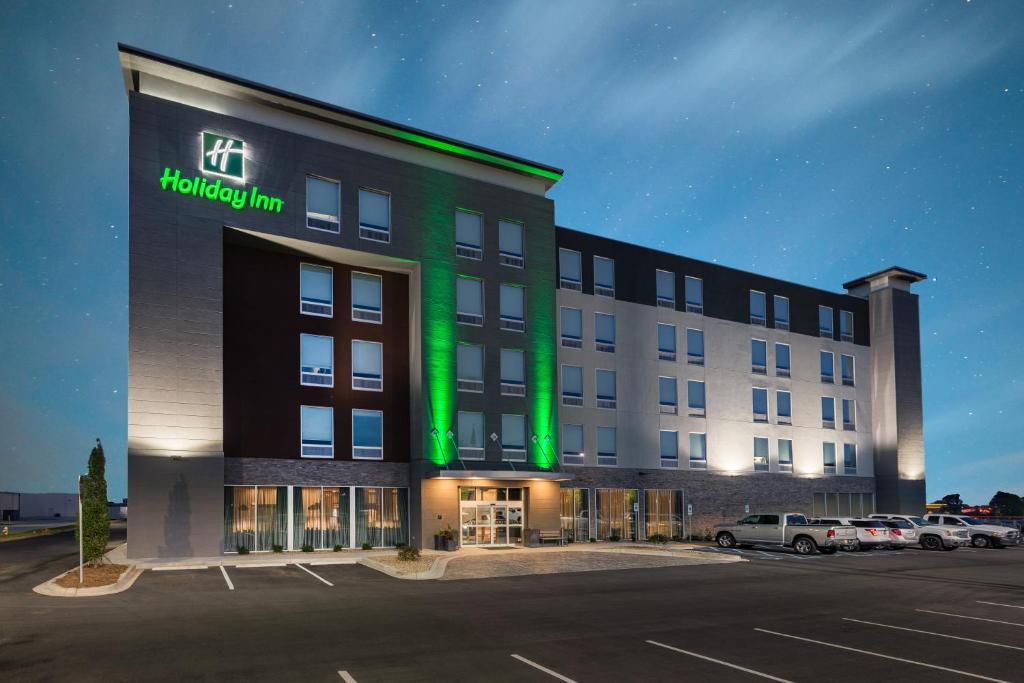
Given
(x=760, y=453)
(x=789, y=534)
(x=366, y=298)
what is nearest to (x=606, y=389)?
(x=789, y=534)

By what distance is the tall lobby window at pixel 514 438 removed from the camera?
3678cm

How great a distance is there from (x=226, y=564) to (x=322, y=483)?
6.14 m

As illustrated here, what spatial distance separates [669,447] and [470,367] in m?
13.8

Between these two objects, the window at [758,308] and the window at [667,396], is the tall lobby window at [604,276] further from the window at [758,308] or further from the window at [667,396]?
the window at [758,308]

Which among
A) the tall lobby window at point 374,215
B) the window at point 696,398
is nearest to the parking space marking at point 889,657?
the tall lobby window at point 374,215

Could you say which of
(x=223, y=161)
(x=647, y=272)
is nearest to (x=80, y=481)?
(x=223, y=161)

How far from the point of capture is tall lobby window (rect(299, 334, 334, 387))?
109 feet

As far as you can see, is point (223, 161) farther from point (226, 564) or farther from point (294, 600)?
point (294, 600)

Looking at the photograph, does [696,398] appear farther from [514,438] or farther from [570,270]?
[514,438]

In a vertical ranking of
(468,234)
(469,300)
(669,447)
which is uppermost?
(468,234)

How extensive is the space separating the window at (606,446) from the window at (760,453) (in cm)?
1125

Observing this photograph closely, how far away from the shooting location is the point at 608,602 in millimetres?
18516

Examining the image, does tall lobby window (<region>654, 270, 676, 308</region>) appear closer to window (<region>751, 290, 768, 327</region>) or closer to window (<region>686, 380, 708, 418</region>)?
window (<region>686, 380, 708, 418</region>)

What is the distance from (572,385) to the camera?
133 feet
